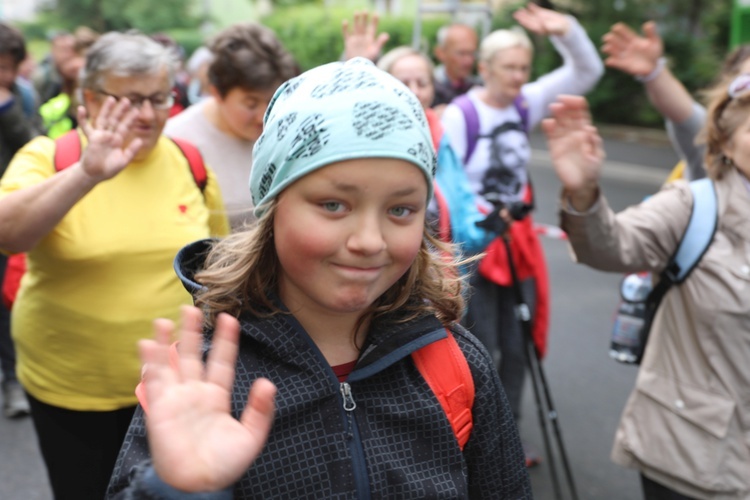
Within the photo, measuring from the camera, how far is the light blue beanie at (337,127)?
4.95ft

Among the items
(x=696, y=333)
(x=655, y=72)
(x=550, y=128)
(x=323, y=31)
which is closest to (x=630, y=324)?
(x=696, y=333)

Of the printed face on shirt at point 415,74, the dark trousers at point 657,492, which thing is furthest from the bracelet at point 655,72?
the dark trousers at point 657,492

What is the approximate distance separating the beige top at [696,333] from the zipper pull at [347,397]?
1.14 m

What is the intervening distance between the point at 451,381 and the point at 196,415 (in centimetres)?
59

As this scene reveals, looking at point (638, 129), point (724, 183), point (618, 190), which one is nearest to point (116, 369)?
point (724, 183)

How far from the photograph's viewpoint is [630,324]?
3234mm

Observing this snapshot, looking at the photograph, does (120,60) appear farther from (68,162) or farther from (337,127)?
(337,127)

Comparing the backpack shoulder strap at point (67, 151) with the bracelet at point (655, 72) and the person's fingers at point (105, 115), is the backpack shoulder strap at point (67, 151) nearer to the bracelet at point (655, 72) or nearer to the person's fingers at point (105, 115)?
the person's fingers at point (105, 115)

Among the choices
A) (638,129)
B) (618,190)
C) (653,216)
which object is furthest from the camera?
(638,129)

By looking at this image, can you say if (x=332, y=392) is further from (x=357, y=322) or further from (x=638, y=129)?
(x=638, y=129)

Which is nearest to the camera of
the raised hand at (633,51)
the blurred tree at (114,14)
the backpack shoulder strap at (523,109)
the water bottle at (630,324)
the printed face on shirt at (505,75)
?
the water bottle at (630,324)

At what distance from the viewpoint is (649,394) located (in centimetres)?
271

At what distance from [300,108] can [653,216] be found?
1.43 m

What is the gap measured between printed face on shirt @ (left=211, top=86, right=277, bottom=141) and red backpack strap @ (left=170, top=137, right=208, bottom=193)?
77 cm
